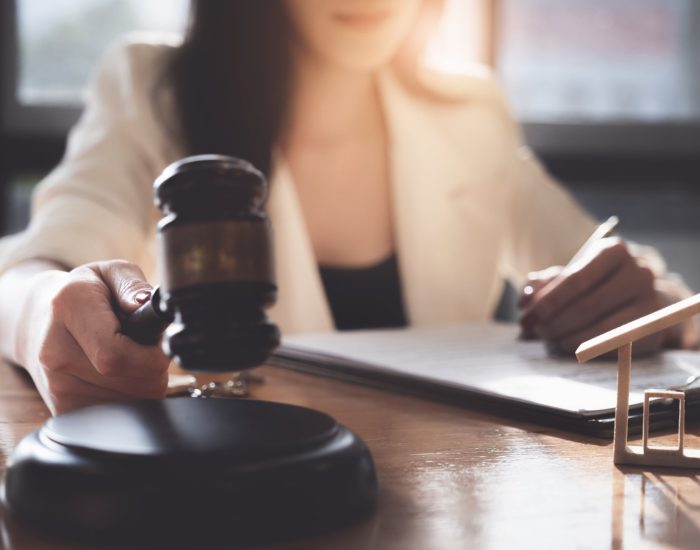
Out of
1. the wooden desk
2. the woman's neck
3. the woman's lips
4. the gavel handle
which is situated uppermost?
the woman's lips

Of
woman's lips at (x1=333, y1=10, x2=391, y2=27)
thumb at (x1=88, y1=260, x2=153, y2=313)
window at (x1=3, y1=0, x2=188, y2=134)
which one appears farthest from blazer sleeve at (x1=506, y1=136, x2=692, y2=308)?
thumb at (x1=88, y1=260, x2=153, y2=313)

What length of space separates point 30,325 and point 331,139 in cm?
107

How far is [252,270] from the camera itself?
41 centimetres

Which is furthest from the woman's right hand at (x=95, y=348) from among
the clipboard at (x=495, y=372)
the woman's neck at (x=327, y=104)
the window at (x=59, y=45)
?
the window at (x=59, y=45)

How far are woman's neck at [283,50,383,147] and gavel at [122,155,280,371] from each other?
4.24 feet

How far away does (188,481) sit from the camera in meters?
0.38

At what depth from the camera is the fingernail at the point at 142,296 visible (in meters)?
0.56

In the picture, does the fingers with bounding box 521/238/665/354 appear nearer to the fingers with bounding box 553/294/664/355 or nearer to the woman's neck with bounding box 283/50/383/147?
the fingers with bounding box 553/294/664/355

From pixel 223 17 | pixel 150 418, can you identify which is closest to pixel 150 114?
pixel 223 17

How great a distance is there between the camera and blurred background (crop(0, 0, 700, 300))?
6.68 ft

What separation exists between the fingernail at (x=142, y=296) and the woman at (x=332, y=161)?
568mm

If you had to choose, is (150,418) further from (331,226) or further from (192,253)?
(331,226)

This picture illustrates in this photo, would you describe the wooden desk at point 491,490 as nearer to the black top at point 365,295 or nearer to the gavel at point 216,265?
the gavel at point 216,265

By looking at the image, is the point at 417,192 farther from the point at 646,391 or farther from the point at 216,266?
the point at 216,266
